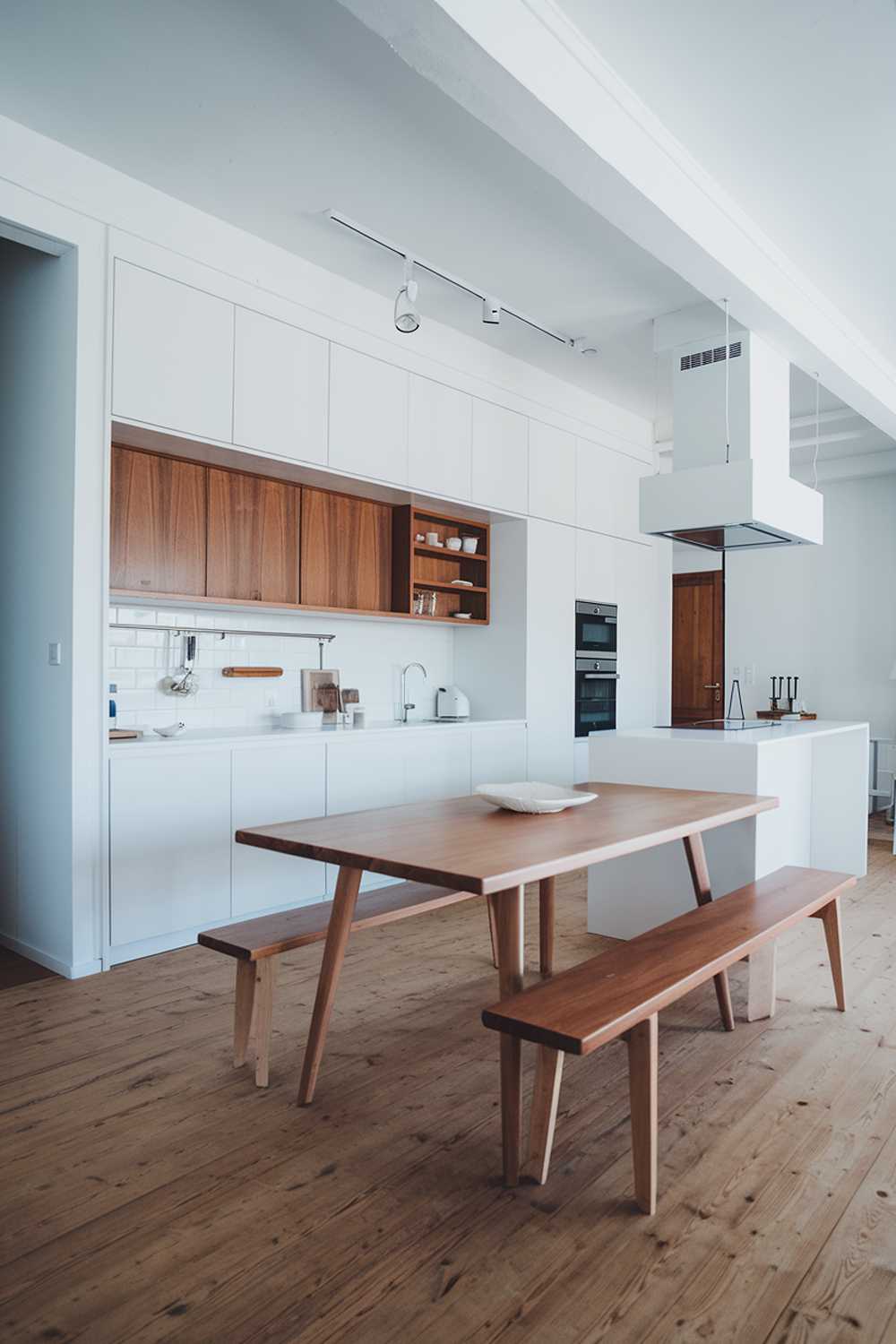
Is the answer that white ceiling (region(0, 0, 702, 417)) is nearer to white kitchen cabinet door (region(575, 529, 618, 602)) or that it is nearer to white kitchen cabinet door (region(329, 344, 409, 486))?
white kitchen cabinet door (region(329, 344, 409, 486))

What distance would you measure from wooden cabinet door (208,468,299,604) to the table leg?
2.50m

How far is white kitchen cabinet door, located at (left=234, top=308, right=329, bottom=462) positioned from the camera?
3.77 metres

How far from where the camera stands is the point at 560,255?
3879 millimetres

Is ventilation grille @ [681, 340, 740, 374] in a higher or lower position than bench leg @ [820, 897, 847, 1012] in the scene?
higher

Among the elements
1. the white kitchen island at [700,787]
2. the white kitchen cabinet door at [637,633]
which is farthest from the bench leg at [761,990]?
the white kitchen cabinet door at [637,633]

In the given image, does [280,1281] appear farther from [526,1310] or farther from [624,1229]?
[624,1229]

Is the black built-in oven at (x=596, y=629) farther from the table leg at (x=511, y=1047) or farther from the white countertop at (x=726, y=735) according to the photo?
the table leg at (x=511, y=1047)

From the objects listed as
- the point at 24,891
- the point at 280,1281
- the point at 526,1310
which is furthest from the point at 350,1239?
the point at 24,891

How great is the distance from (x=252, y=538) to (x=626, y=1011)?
9.98 feet

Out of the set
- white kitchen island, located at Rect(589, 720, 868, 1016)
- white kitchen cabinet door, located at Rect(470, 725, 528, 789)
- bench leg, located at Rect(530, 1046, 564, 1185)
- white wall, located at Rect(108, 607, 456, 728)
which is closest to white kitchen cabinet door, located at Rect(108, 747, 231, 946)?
white wall, located at Rect(108, 607, 456, 728)

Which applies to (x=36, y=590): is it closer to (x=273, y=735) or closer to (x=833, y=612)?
(x=273, y=735)

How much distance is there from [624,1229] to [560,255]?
11.8ft

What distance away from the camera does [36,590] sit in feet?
11.1

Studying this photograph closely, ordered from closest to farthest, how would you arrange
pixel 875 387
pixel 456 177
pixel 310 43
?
1. pixel 310 43
2. pixel 456 177
3. pixel 875 387
